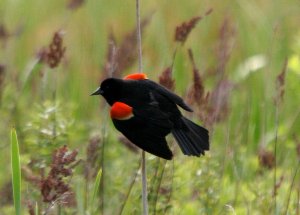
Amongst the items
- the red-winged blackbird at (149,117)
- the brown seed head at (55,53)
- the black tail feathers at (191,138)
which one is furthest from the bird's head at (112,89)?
the brown seed head at (55,53)

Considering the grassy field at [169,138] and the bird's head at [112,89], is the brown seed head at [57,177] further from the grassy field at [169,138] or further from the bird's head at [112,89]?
the bird's head at [112,89]

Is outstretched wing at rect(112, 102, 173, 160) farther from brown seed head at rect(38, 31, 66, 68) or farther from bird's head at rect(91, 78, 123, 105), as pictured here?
brown seed head at rect(38, 31, 66, 68)

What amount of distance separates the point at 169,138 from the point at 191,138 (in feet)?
3.57

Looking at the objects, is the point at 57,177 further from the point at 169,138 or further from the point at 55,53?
the point at 169,138

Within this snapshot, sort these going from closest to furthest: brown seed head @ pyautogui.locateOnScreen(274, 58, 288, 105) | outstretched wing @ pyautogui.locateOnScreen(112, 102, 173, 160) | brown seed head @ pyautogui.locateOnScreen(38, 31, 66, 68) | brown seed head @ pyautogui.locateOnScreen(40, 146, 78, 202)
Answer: outstretched wing @ pyautogui.locateOnScreen(112, 102, 173, 160)
brown seed head @ pyautogui.locateOnScreen(40, 146, 78, 202)
brown seed head @ pyautogui.locateOnScreen(274, 58, 288, 105)
brown seed head @ pyautogui.locateOnScreen(38, 31, 66, 68)

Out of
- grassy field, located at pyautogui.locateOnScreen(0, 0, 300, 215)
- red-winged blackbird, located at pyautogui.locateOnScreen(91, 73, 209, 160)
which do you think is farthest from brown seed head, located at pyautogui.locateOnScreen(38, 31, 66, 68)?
red-winged blackbird, located at pyautogui.locateOnScreen(91, 73, 209, 160)

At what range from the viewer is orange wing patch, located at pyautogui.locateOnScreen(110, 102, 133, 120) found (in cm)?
267

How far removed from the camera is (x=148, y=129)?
267 cm

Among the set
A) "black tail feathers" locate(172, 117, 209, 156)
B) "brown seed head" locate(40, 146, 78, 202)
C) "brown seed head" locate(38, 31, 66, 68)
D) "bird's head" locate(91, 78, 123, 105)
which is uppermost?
"brown seed head" locate(38, 31, 66, 68)

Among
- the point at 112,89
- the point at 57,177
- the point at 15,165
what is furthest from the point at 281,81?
the point at 15,165

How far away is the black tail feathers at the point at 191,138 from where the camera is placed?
9.30 ft

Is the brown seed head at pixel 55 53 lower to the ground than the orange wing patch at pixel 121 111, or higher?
higher

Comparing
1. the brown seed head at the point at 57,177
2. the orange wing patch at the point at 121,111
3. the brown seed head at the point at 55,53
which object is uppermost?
the brown seed head at the point at 55,53

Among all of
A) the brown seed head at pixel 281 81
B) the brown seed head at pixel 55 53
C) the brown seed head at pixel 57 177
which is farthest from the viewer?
the brown seed head at pixel 55 53
